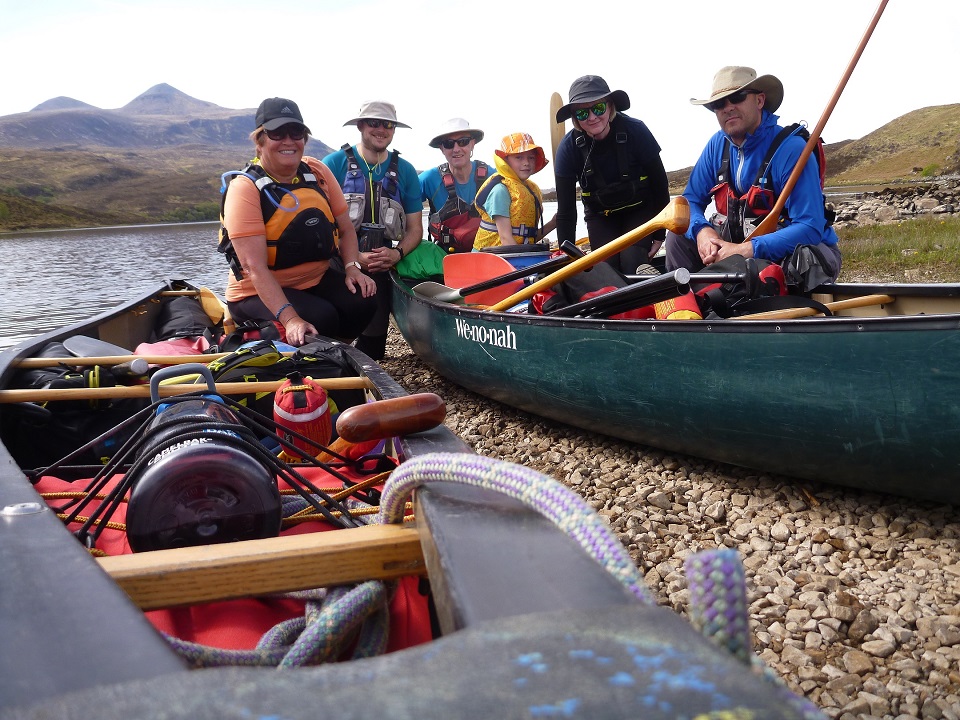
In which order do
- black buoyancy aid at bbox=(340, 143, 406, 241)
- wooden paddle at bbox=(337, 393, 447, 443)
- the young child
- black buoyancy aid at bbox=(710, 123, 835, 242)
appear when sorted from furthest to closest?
the young child → black buoyancy aid at bbox=(340, 143, 406, 241) → black buoyancy aid at bbox=(710, 123, 835, 242) → wooden paddle at bbox=(337, 393, 447, 443)

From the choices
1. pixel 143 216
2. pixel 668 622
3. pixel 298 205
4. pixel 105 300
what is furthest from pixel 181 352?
pixel 143 216

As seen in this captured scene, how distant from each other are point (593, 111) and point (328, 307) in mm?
2510

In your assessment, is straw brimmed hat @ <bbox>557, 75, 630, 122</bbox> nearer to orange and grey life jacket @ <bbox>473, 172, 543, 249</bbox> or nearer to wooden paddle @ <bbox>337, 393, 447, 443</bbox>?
orange and grey life jacket @ <bbox>473, 172, 543, 249</bbox>

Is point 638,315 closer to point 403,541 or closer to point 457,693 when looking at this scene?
point 403,541

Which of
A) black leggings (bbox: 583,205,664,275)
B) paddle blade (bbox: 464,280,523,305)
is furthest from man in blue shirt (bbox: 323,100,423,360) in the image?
black leggings (bbox: 583,205,664,275)

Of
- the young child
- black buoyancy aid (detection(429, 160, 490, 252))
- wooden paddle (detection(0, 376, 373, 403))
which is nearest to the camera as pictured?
wooden paddle (detection(0, 376, 373, 403))

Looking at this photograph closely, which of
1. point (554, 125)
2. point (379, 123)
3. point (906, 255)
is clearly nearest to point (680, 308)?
point (379, 123)

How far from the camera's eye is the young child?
23.0 ft

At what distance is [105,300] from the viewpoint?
15633mm

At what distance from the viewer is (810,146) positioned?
4359mm

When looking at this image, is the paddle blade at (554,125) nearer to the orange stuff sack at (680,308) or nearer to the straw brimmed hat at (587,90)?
the straw brimmed hat at (587,90)

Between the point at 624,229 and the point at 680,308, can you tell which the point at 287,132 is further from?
the point at 624,229

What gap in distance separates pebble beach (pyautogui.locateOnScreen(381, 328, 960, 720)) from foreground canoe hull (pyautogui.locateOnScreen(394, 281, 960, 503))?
0.51 feet

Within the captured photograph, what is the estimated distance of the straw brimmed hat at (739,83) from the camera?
15.0ft
